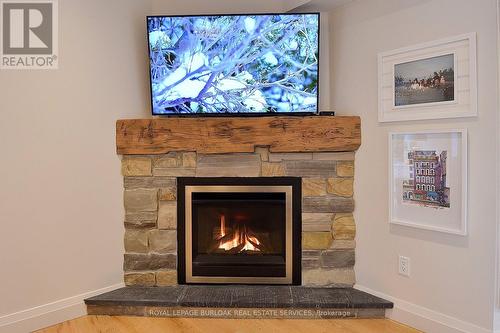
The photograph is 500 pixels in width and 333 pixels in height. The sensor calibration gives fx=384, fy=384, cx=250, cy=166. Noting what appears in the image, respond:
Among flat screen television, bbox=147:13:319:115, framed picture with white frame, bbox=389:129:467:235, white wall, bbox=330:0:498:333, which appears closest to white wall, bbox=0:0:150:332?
flat screen television, bbox=147:13:319:115

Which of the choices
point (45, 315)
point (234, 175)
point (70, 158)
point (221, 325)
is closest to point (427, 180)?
point (234, 175)

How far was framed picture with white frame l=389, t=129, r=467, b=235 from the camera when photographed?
2.06 meters

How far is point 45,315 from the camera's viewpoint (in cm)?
230

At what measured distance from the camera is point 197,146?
2584mm

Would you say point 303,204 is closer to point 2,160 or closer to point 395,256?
point 395,256

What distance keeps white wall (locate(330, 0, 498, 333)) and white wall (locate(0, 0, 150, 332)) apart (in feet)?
4.98

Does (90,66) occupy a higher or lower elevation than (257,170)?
higher

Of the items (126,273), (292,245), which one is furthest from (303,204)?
(126,273)

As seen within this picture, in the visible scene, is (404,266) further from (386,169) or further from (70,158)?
(70,158)

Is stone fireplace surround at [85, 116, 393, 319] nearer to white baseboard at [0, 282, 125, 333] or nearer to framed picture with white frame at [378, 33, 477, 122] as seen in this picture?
white baseboard at [0, 282, 125, 333]

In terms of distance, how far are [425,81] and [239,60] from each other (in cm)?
118

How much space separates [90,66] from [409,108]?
2.03 meters

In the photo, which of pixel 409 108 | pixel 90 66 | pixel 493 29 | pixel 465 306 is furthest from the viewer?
pixel 90 66

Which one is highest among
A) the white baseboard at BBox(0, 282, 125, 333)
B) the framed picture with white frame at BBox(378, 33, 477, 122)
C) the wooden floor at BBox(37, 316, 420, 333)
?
the framed picture with white frame at BBox(378, 33, 477, 122)
